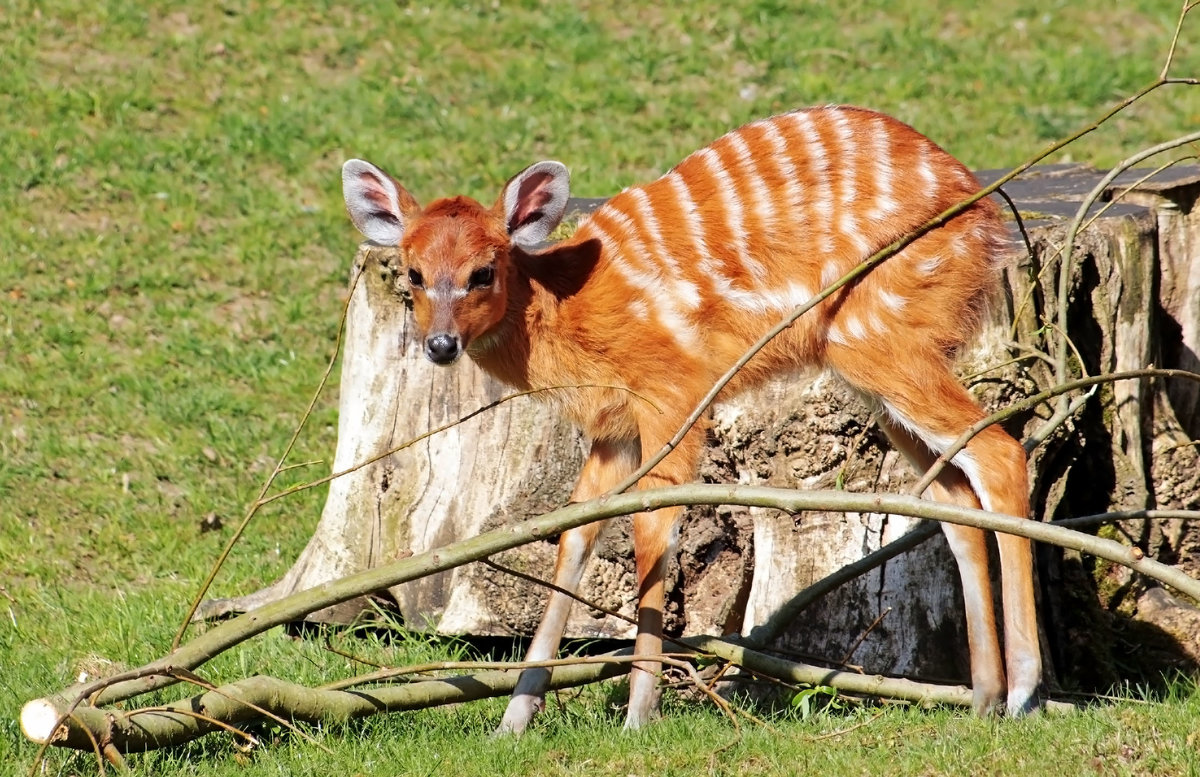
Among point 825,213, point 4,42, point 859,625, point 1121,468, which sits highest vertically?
point 4,42

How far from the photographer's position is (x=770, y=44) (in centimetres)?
1248

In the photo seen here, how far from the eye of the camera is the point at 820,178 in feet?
18.0

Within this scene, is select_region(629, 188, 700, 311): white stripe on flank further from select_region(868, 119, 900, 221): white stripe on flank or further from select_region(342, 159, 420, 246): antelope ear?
select_region(342, 159, 420, 246): antelope ear

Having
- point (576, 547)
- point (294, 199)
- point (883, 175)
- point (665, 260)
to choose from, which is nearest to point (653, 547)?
point (576, 547)

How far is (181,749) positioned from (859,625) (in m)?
2.66

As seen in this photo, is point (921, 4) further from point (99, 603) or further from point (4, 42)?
point (99, 603)

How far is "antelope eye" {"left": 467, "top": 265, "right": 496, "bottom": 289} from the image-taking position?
5312 mm

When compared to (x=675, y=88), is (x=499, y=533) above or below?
below

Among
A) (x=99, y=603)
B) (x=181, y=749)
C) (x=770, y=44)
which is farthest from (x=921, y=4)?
(x=181, y=749)

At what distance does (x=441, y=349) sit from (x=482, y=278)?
0.37 m

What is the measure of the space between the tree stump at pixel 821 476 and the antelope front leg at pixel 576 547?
0.54 metres

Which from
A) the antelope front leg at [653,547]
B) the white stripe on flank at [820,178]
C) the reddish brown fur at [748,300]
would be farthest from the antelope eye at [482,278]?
the white stripe on flank at [820,178]

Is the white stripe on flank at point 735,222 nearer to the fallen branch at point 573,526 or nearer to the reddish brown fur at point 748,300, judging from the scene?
the reddish brown fur at point 748,300

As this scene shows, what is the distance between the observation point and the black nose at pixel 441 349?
16.8ft
